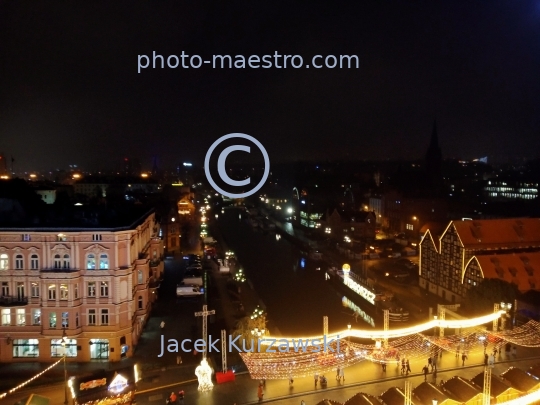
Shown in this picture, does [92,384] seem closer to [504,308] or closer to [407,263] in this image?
[504,308]

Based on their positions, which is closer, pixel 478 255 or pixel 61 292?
pixel 61 292

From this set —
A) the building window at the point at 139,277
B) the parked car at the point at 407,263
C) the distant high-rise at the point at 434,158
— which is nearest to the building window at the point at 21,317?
the building window at the point at 139,277

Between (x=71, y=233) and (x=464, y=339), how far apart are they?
413cm

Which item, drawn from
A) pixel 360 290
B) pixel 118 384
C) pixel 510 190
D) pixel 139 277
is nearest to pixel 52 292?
pixel 139 277

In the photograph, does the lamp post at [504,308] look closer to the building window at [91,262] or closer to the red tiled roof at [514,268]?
the red tiled roof at [514,268]

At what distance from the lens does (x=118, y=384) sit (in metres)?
3.91

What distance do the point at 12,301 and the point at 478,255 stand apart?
241 inches

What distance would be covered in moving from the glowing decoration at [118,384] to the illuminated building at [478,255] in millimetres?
5111

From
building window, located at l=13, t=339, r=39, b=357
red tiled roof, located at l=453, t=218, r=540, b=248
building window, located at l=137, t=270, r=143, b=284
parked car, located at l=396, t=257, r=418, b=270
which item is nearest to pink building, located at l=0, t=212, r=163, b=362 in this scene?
building window, located at l=13, t=339, r=39, b=357

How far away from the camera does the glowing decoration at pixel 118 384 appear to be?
12.7 ft

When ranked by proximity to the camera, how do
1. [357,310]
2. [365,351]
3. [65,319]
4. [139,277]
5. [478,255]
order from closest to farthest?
1. [365,351]
2. [65,319]
3. [139,277]
4. [478,255]
5. [357,310]

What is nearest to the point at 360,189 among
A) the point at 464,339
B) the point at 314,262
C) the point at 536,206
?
the point at 536,206

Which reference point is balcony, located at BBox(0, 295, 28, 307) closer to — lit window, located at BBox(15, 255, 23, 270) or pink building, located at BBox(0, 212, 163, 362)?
pink building, located at BBox(0, 212, 163, 362)

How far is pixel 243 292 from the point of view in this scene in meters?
8.52
